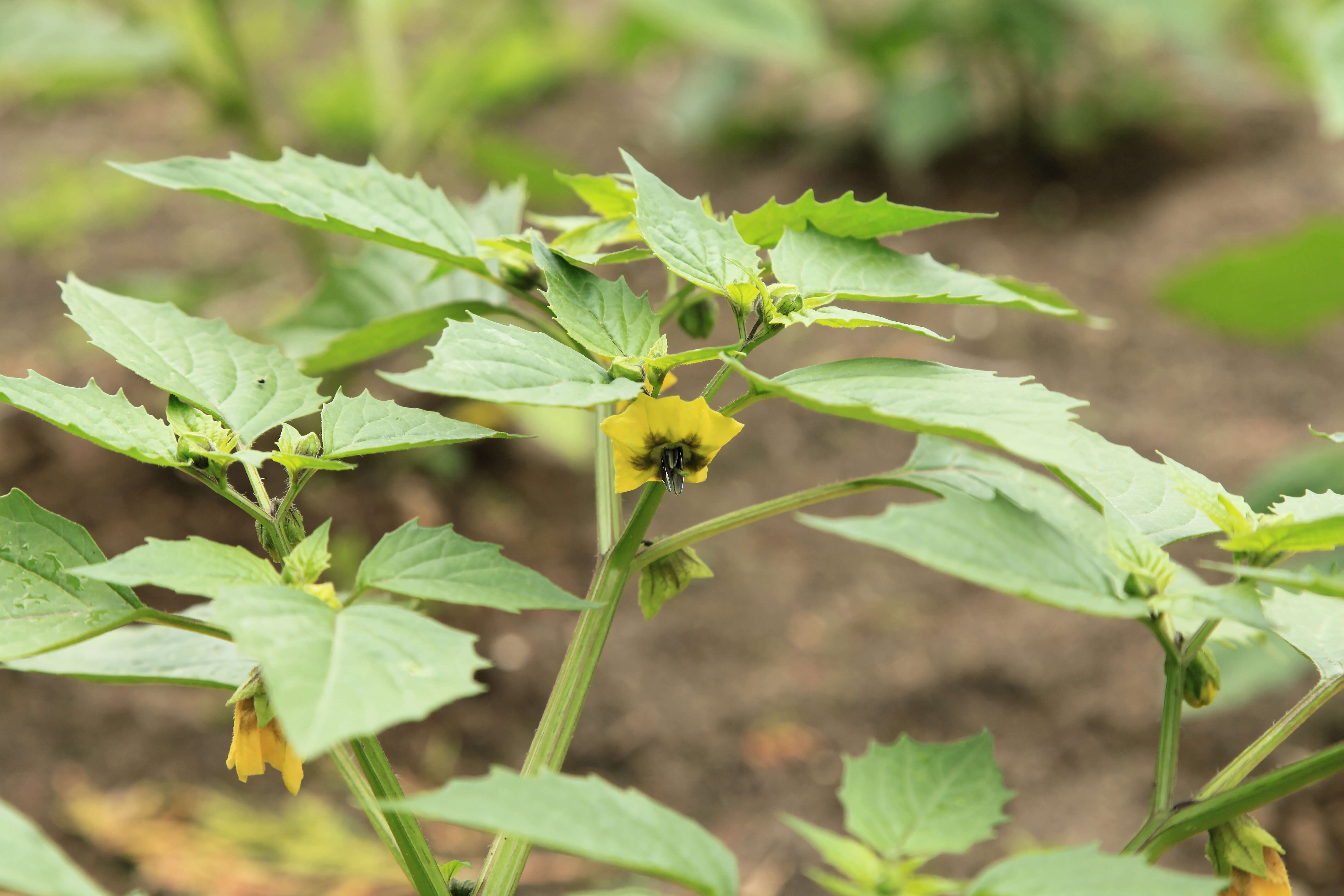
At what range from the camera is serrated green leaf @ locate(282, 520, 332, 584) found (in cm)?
39

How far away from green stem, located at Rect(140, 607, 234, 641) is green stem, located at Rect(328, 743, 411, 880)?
0.21 ft

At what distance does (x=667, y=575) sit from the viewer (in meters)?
0.46

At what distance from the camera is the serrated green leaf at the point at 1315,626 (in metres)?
0.42

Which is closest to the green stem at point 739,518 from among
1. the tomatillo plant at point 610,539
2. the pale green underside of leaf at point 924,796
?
the tomatillo plant at point 610,539

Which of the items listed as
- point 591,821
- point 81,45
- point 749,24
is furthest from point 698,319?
point 749,24

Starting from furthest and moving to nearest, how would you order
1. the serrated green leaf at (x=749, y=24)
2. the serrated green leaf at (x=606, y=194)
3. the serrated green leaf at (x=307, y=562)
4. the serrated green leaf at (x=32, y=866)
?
1. the serrated green leaf at (x=749, y=24)
2. the serrated green leaf at (x=606, y=194)
3. the serrated green leaf at (x=307, y=562)
4. the serrated green leaf at (x=32, y=866)

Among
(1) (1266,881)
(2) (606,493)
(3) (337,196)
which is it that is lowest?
(1) (1266,881)

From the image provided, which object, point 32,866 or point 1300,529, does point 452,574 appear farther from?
point 1300,529

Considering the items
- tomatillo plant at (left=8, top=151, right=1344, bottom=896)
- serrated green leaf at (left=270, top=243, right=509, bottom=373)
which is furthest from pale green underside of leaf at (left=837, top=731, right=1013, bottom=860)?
serrated green leaf at (left=270, top=243, right=509, bottom=373)

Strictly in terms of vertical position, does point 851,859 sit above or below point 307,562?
below

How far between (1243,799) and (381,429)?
35 centimetres

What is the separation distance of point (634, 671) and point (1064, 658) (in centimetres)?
60

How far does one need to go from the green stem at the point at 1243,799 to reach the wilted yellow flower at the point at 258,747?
0.33 metres

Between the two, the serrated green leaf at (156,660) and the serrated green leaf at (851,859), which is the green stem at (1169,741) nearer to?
the serrated green leaf at (851,859)
